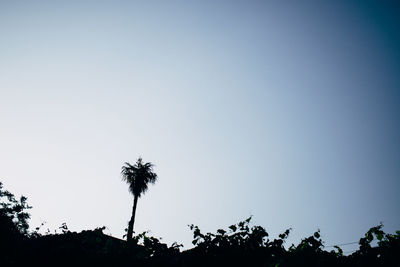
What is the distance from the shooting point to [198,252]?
414 centimetres

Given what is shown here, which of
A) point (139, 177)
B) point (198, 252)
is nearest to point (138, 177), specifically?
point (139, 177)

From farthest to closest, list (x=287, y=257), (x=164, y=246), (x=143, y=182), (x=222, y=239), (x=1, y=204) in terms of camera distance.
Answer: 1. (x=1, y=204)
2. (x=143, y=182)
3. (x=164, y=246)
4. (x=222, y=239)
5. (x=287, y=257)

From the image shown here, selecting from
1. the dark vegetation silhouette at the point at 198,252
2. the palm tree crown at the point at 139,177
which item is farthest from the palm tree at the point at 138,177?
the dark vegetation silhouette at the point at 198,252

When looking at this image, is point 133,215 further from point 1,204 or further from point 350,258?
point 350,258

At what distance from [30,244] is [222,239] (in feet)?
14.0

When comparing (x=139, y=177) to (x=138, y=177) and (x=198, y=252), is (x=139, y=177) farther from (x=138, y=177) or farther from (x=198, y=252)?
(x=198, y=252)

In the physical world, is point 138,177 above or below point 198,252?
above

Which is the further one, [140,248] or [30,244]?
[30,244]

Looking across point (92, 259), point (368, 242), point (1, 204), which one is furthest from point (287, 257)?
point (1, 204)

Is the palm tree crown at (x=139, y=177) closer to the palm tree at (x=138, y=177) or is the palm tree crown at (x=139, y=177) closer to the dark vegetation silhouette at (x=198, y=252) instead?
the palm tree at (x=138, y=177)

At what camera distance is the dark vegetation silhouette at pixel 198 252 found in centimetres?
367

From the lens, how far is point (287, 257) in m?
3.65

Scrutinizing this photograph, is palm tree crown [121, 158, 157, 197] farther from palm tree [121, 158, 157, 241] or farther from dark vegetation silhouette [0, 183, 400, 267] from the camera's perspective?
dark vegetation silhouette [0, 183, 400, 267]

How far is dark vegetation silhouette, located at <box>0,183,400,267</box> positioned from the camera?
3.67m
